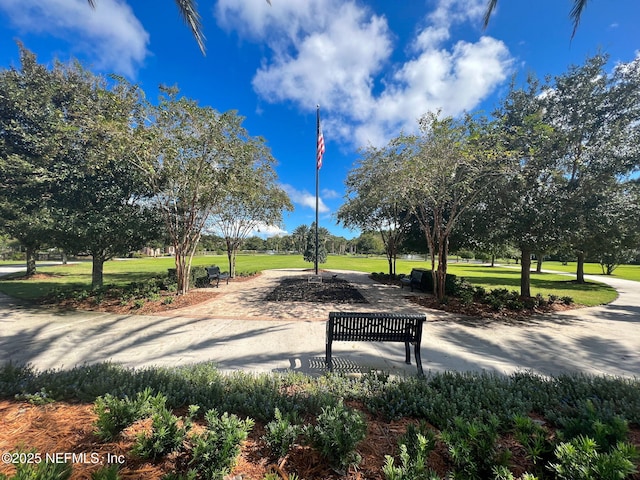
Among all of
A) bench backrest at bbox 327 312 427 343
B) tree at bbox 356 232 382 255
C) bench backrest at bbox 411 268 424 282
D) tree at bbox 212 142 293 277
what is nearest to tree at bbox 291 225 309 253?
tree at bbox 356 232 382 255

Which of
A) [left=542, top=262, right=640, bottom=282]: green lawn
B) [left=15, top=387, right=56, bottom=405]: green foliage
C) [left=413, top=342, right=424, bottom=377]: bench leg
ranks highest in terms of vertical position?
[left=15, top=387, right=56, bottom=405]: green foliage

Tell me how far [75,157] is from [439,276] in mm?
14588

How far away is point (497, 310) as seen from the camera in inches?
308

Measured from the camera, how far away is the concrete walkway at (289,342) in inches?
172

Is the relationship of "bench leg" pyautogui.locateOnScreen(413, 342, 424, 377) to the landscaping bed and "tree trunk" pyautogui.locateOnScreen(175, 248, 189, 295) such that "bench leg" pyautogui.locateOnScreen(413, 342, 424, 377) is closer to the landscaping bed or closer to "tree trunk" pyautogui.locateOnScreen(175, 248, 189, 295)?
the landscaping bed

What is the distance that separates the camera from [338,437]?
73.9 inches

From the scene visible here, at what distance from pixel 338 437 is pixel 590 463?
1557 millimetres

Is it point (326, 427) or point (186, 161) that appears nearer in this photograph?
point (326, 427)

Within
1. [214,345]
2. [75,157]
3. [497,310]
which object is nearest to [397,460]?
[214,345]

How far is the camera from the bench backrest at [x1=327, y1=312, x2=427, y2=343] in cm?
433

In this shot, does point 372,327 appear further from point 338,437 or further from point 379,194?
point 379,194

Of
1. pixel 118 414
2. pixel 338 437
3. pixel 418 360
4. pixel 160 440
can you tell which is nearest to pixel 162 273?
pixel 118 414

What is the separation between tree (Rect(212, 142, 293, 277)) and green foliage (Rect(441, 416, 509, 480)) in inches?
335

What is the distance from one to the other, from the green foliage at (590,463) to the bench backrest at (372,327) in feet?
8.61
